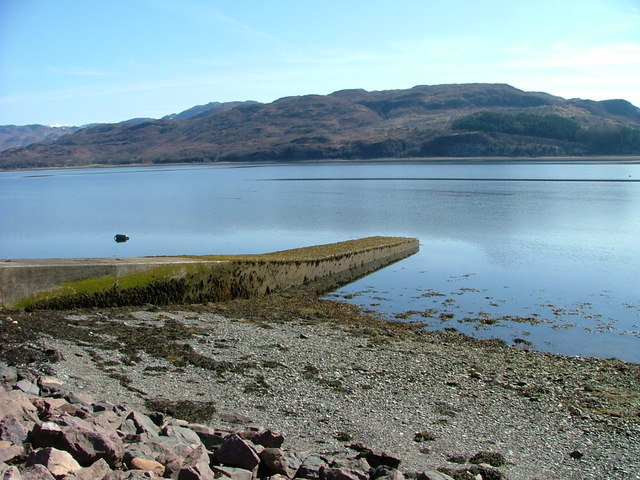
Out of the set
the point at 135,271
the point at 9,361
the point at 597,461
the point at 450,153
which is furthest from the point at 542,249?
the point at 450,153

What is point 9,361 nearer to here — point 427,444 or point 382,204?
point 427,444

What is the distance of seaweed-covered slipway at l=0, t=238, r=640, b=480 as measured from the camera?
8172 millimetres

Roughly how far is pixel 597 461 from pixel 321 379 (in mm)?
4476

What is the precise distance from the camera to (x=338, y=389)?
418 inches

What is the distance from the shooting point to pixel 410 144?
18762 cm

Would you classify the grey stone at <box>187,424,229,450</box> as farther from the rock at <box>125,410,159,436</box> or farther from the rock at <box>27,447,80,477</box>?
the rock at <box>27,447,80,477</box>

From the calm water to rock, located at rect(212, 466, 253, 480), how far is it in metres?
10.5

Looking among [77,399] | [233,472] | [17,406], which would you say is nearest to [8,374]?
[77,399]

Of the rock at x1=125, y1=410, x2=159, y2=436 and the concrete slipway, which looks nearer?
the rock at x1=125, y1=410, x2=159, y2=436

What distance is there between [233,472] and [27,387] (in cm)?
328

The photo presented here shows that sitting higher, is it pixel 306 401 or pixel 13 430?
pixel 13 430

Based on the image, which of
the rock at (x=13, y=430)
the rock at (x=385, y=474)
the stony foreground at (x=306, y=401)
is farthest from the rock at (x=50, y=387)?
the rock at (x=385, y=474)

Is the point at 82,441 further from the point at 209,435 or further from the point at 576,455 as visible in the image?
the point at 576,455

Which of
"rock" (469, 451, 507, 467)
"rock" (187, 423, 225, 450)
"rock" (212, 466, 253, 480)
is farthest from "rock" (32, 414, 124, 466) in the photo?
"rock" (469, 451, 507, 467)
